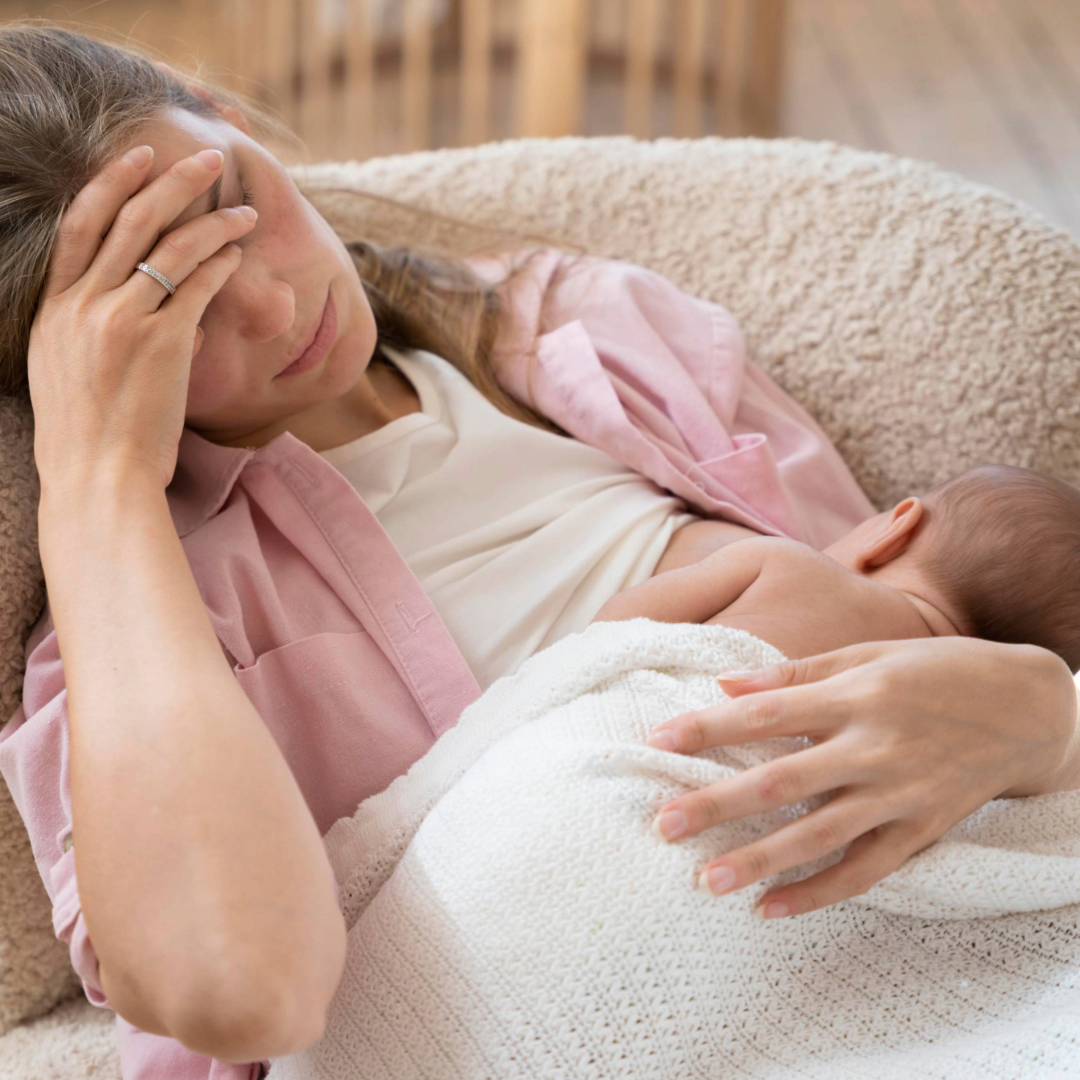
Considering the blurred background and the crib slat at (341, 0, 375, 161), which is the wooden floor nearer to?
the blurred background

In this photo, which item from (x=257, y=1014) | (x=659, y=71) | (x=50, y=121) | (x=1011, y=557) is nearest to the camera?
(x=257, y=1014)

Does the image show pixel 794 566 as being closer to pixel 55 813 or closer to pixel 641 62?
pixel 55 813

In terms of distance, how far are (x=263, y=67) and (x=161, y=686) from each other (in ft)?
7.41

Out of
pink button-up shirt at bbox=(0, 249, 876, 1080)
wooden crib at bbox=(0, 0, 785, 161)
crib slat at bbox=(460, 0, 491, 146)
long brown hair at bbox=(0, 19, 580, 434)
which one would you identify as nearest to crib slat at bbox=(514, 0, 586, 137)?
wooden crib at bbox=(0, 0, 785, 161)

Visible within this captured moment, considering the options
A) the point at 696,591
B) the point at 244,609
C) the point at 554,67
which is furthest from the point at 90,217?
the point at 554,67

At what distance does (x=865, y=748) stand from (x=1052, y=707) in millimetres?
184

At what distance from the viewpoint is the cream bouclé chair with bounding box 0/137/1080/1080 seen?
1157 mm

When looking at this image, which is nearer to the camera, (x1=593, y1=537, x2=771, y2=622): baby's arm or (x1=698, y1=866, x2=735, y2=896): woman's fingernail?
(x1=698, y1=866, x2=735, y2=896): woman's fingernail

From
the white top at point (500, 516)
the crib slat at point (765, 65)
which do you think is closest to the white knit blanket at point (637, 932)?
the white top at point (500, 516)

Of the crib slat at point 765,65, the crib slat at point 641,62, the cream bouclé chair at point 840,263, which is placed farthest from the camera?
the crib slat at point 765,65

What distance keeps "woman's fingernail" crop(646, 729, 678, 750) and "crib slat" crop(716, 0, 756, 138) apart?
2164 mm

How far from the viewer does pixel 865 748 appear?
0.70 m

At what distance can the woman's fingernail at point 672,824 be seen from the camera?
2.21ft

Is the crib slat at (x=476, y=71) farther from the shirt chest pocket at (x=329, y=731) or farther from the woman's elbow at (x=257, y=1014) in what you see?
the woman's elbow at (x=257, y=1014)
